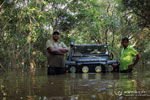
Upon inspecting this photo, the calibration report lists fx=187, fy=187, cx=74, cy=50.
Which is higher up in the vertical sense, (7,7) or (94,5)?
(94,5)

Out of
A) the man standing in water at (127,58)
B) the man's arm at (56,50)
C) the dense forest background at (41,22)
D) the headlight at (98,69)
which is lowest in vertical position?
the headlight at (98,69)

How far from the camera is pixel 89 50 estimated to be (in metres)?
7.87

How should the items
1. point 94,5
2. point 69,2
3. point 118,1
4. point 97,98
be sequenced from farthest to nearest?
point 118,1 < point 94,5 < point 69,2 < point 97,98

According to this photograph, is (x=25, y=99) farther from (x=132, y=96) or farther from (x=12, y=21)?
(x=12, y=21)

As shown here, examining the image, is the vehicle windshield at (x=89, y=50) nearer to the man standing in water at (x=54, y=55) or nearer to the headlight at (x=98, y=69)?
the headlight at (x=98, y=69)

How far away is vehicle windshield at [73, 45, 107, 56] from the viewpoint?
7780 mm

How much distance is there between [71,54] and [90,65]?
4.22ft

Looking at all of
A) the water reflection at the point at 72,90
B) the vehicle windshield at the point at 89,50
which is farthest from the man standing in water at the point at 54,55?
the vehicle windshield at the point at 89,50

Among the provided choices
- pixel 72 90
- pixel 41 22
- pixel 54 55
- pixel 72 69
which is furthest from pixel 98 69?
pixel 41 22

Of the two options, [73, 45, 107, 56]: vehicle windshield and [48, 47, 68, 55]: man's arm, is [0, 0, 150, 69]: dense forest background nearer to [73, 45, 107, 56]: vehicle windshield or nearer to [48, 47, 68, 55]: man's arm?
[73, 45, 107, 56]: vehicle windshield

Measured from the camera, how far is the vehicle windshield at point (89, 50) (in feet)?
25.5

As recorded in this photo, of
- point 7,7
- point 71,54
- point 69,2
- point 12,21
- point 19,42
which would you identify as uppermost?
point 69,2

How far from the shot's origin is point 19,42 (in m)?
9.89

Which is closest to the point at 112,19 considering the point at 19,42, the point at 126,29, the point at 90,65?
the point at 126,29
